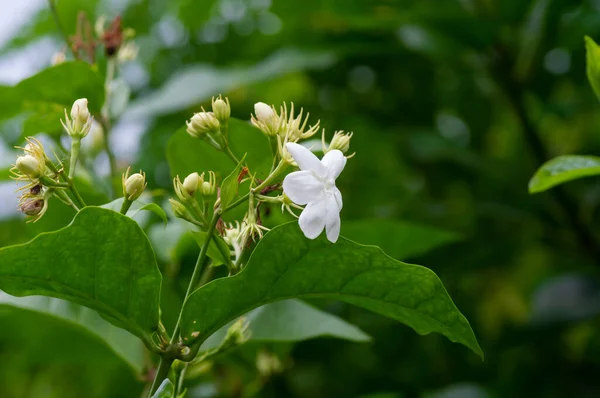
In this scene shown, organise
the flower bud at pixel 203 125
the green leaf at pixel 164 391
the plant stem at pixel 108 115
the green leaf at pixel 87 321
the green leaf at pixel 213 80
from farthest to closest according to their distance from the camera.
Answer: the green leaf at pixel 213 80 → the plant stem at pixel 108 115 → the green leaf at pixel 87 321 → the flower bud at pixel 203 125 → the green leaf at pixel 164 391

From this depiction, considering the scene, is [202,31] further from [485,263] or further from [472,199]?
[485,263]

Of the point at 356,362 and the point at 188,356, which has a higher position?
the point at 188,356

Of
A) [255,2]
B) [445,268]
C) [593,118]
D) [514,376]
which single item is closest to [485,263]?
[445,268]

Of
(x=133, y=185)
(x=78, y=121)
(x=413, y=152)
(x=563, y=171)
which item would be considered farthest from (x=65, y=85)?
(x=413, y=152)

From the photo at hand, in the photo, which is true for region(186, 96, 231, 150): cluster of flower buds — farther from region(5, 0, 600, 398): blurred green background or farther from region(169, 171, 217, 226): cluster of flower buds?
region(5, 0, 600, 398): blurred green background

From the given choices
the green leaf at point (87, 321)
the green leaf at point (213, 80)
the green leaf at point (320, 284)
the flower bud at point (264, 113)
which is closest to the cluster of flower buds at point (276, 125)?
the flower bud at point (264, 113)

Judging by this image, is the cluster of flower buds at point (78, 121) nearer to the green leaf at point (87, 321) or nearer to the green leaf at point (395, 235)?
the green leaf at point (87, 321)
